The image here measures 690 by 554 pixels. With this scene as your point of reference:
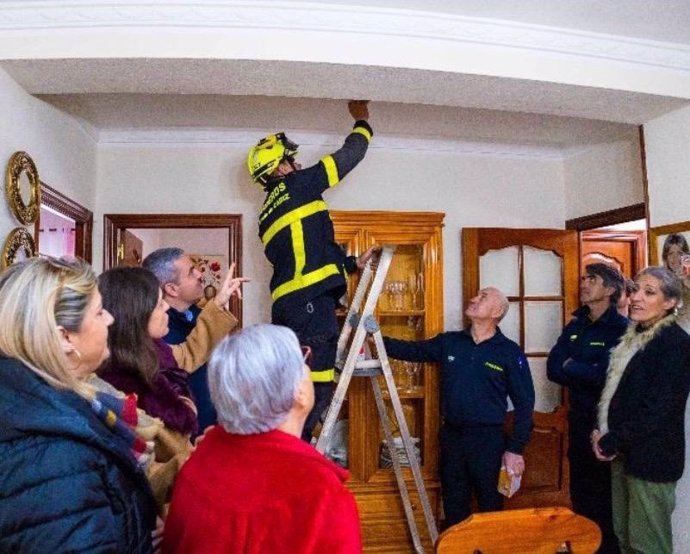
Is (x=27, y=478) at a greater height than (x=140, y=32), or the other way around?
(x=140, y=32)

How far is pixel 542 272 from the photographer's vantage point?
4.19 m

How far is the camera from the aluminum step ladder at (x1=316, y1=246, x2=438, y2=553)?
296 centimetres

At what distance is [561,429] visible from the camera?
3.99m

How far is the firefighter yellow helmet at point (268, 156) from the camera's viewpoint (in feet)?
8.82

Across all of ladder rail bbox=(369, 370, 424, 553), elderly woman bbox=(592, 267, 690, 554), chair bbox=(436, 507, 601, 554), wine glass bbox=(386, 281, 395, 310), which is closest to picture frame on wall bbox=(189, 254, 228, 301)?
wine glass bbox=(386, 281, 395, 310)

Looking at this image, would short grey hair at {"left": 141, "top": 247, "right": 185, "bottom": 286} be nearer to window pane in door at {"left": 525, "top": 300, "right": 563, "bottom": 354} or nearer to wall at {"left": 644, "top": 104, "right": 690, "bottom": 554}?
wall at {"left": 644, "top": 104, "right": 690, "bottom": 554}

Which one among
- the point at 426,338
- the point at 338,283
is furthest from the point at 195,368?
the point at 426,338

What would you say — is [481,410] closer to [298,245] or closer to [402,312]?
[402,312]

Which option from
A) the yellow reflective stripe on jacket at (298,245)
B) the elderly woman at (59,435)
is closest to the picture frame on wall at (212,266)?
the yellow reflective stripe on jacket at (298,245)

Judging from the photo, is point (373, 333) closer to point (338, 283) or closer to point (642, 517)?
point (338, 283)

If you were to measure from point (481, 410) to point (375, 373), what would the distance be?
583 millimetres

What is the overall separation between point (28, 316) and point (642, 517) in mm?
2412

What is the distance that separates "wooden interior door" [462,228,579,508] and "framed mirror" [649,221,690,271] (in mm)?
998

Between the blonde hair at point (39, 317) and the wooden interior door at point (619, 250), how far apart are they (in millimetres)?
4232
